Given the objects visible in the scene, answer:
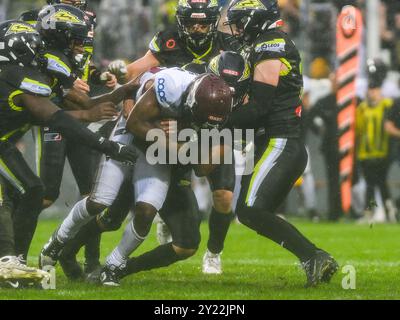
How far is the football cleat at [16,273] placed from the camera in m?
6.37

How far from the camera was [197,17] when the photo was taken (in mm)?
7543

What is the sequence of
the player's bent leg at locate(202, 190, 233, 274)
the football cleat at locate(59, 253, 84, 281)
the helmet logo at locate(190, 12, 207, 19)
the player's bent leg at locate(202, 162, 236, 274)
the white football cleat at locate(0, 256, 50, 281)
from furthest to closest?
the player's bent leg at locate(202, 190, 233, 274)
the player's bent leg at locate(202, 162, 236, 274)
the helmet logo at locate(190, 12, 207, 19)
the football cleat at locate(59, 253, 84, 281)
the white football cleat at locate(0, 256, 50, 281)

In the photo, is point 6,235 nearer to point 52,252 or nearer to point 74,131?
point 52,252

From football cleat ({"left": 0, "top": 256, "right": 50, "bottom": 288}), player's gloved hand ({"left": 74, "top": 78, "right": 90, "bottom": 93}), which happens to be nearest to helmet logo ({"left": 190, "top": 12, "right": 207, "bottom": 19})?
player's gloved hand ({"left": 74, "top": 78, "right": 90, "bottom": 93})

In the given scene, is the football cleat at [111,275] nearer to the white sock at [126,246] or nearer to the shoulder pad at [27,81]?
the white sock at [126,246]

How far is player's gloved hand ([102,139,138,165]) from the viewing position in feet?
20.5

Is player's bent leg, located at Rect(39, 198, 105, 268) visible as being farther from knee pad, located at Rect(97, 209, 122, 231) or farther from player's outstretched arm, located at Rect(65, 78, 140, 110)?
player's outstretched arm, located at Rect(65, 78, 140, 110)

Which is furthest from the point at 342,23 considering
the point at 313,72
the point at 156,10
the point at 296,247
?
the point at 296,247

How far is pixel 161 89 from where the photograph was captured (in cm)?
638

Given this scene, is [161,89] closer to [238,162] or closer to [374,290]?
[374,290]

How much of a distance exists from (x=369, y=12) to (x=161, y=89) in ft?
27.9

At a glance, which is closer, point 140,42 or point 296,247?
point 296,247

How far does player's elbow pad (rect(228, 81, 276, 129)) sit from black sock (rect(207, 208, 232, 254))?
118 cm

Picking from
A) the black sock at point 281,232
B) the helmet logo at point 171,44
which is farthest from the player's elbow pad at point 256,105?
the helmet logo at point 171,44
